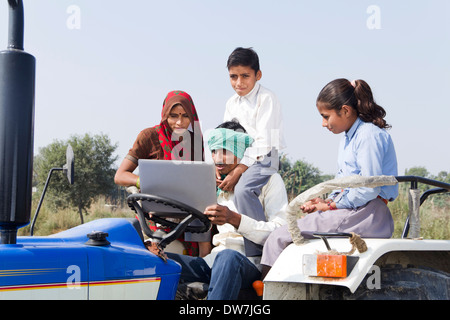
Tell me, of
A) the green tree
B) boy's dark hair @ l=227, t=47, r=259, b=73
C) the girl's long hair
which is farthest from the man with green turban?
the green tree

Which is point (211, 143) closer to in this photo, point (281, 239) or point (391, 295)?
point (281, 239)

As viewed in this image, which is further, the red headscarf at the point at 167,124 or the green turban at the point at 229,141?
the red headscarf at the point at 167,124

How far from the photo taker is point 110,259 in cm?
200

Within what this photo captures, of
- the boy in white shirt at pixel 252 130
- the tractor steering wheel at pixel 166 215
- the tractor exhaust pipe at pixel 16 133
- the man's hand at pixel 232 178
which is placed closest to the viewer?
the tractor exhaust pipe at pixel 16 133

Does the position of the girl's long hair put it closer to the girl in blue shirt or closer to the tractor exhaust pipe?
the girl in blue shirt

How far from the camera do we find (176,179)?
2363mm

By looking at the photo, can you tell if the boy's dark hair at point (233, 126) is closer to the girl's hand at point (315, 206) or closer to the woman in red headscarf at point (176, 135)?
the woman in red headscarf at point (176, 135)

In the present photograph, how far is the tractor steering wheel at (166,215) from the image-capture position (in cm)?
222

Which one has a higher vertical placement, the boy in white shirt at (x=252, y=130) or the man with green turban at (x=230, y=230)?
the boy in white shirt at (x=252, y=130)

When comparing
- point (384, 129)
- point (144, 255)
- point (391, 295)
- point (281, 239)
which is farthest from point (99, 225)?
point (384, 129)

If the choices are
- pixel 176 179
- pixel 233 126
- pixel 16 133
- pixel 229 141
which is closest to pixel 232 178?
pixel 229 141

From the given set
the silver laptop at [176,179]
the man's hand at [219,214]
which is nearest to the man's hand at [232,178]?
the man's hand at [219,214]

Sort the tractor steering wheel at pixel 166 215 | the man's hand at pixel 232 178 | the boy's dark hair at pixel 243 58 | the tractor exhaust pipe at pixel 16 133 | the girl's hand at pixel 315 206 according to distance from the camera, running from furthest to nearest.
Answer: the boy's dark hair at pixel 243 58
the man's hand at pixel 232 178
the girl's hand at pixel 315 206
the tractor steering wheel at pixel 166 215
the tractor exhaust pipe at pixel 16 133

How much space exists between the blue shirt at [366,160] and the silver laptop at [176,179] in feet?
2.31
